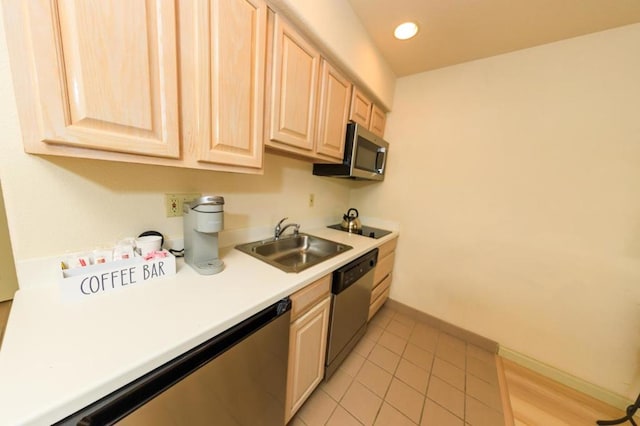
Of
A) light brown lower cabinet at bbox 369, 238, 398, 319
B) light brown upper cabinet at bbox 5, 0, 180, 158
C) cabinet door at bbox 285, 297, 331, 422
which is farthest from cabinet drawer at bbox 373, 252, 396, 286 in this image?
light brown upper cabinet at bbox 5, 0, 180, 158

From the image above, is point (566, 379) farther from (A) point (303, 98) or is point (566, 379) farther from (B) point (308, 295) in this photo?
(A) point (303, 98)

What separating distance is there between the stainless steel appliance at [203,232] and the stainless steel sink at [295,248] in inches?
12.1

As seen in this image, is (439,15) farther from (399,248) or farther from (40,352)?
(40,352)

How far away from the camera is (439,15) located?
1.32 metres

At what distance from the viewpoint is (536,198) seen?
61.3 inches

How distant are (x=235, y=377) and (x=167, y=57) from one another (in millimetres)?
1084

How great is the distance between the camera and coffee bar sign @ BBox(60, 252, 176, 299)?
0.65 metres

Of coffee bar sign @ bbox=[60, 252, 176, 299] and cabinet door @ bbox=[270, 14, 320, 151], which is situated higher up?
cabinet door @ bbox=[270, 14, 320, 151]

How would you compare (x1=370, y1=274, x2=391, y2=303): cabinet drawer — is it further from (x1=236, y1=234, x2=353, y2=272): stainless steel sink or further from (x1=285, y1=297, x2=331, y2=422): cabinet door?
(x1=285, y1=297, x2=331, y2=422): cabinet door

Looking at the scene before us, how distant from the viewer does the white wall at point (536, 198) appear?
4.39 ft

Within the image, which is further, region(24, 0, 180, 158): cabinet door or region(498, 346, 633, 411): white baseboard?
region(498, 346, 633, 411): white baseboard

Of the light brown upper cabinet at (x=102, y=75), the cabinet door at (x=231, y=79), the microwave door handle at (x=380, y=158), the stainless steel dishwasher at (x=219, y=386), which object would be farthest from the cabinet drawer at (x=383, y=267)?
the light brown upper cabinet at (x=102, y=75)

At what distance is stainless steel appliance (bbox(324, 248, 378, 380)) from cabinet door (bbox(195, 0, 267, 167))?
849 mm

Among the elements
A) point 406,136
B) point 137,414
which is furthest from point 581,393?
point 137,414
